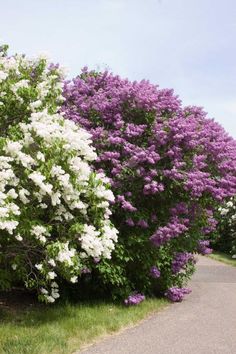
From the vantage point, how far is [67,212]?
847 centimetres

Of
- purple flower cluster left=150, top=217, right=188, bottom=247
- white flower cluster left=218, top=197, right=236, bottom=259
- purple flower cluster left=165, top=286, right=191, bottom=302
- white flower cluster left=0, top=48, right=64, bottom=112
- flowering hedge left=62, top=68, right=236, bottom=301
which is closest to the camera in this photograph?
white flower cluster left=0, top=48, right=64, bottom=112

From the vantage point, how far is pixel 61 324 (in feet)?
29.3

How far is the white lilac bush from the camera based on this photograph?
778 centimetres

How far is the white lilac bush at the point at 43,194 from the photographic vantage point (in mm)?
7781

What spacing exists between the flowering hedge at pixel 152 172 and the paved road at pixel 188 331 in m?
0.79

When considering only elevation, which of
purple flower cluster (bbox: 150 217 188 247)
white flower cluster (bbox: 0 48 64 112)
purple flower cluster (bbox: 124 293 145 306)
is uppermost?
white flower cluster (bbox: 0 48 64 112)

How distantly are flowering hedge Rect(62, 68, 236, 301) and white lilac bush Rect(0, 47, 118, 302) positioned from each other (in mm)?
1836

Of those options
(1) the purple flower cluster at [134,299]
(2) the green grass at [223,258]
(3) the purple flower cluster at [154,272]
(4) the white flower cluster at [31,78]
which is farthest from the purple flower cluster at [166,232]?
(2) the green grass at [223,258]

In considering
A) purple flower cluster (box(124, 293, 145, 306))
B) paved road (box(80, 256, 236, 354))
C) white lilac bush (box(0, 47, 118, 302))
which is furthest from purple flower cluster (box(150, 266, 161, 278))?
white lilac bush (box(0, 47, 118, 302))

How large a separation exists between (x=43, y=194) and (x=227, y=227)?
1724 centimetres

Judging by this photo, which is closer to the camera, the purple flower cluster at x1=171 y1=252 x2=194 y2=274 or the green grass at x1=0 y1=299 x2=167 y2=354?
the green grass at x1=0 y1=299 x2=167 y2=354

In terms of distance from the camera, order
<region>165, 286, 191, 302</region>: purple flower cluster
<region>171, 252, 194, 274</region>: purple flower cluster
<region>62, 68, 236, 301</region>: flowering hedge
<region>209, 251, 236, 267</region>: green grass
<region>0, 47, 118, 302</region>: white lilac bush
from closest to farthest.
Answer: <region>0, 47, 118, 302</region>: white lilac bush
<region>62, 68, 236, 301</region>: flowering hedge
<region>165, 286, 191, 302</region>: purple flower cluster
<region>171, 252, 194, 274</region>: purple flower cluster
<region>209, 251, 236, 267</region>: green grass

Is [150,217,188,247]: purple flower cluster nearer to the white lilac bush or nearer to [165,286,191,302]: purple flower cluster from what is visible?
[165,286,191,302]: purple flower cluster

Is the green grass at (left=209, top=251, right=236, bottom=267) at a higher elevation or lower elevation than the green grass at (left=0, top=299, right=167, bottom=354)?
higher
